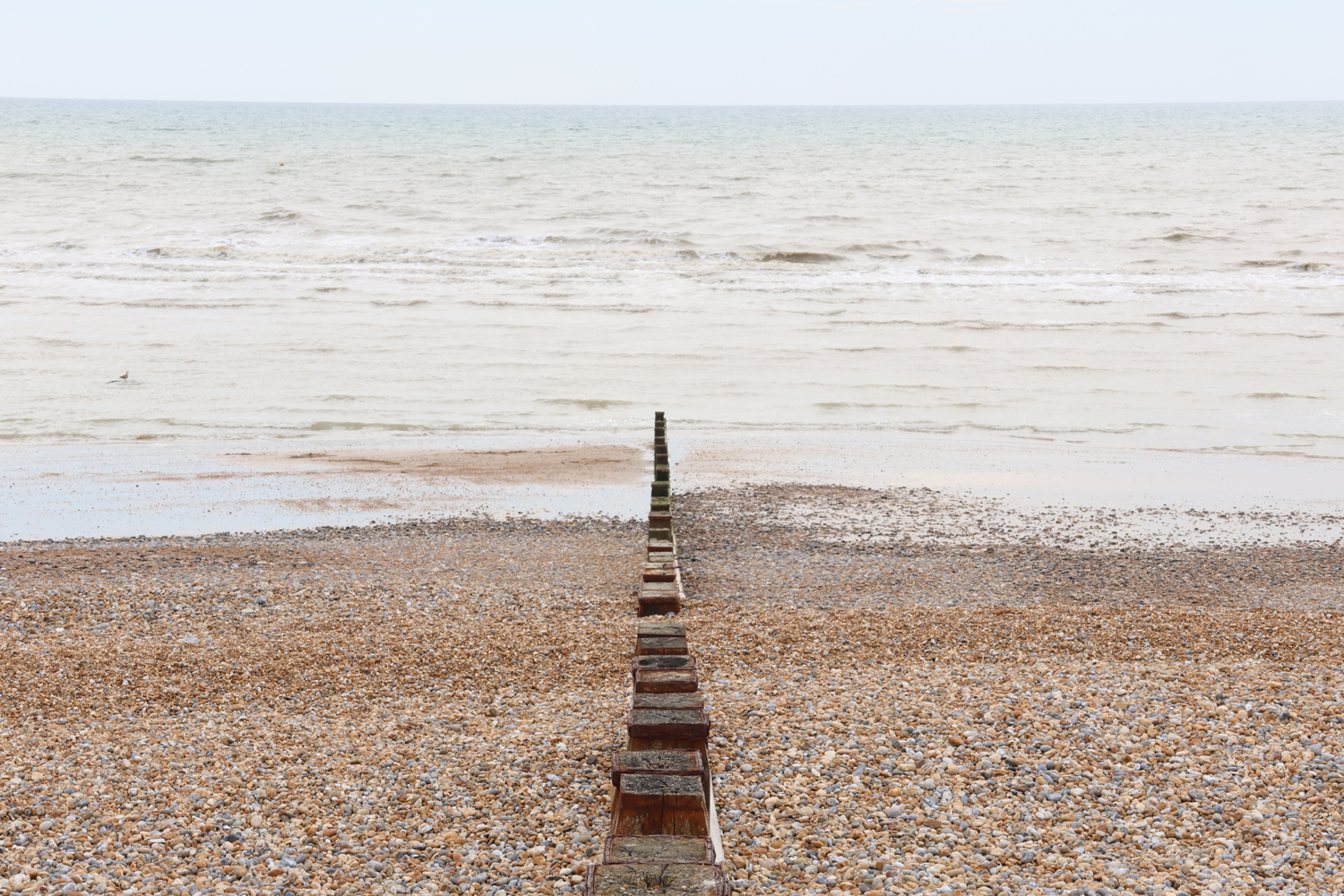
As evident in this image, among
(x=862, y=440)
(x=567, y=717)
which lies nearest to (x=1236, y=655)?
(x=567, y=717)

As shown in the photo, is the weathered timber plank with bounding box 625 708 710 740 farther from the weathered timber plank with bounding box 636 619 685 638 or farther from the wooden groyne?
the weathered timber plank with bounding box 636 619 685 638

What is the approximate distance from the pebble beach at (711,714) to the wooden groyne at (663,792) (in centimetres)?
44

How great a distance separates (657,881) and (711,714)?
191cm

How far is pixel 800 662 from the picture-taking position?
5617mm

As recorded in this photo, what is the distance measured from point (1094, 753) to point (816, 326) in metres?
14.6

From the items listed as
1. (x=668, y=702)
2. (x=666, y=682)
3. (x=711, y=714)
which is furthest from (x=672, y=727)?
(x=711, y=714)

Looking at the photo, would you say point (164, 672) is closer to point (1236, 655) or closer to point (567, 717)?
point (567, 717)

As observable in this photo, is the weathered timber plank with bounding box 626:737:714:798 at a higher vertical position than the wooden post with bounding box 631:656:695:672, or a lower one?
lower

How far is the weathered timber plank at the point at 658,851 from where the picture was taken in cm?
298

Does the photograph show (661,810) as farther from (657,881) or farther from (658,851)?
(657,881)

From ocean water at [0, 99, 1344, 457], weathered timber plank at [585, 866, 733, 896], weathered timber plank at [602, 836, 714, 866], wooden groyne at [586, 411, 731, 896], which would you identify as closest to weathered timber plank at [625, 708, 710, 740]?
wooden groyne at [586, 411, 731, 896]

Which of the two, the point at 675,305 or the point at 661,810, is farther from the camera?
the point at 675,305

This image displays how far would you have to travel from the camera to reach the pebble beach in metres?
3.70

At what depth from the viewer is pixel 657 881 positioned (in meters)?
2.90
